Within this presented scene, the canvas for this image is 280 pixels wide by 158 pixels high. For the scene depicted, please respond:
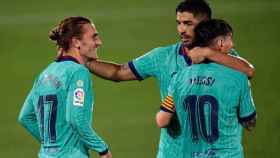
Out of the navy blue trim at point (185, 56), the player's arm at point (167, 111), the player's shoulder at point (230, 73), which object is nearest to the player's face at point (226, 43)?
the player's shoulder at point (230, 73)

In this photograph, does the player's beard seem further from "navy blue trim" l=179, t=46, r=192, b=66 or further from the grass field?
the grass field

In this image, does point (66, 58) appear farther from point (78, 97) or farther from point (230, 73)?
point (230, 73)

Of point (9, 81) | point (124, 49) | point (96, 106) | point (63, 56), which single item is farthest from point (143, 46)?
point (63, 56)

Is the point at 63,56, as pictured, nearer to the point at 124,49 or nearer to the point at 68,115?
the point at 68,115

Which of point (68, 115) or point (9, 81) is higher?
point (9, 81)

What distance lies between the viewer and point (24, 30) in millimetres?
8148

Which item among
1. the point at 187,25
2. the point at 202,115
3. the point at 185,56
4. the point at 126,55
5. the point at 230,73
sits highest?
the point at 126,55

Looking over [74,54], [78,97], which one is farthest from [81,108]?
[74,54]

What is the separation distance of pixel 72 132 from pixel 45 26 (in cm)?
351

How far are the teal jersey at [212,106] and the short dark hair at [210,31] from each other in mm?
138

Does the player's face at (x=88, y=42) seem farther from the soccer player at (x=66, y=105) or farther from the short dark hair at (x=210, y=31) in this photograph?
the short dark hair at (x=210, y=31)

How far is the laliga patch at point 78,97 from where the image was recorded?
4586 millimetres

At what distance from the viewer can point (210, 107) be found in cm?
458

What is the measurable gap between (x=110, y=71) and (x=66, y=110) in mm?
988
